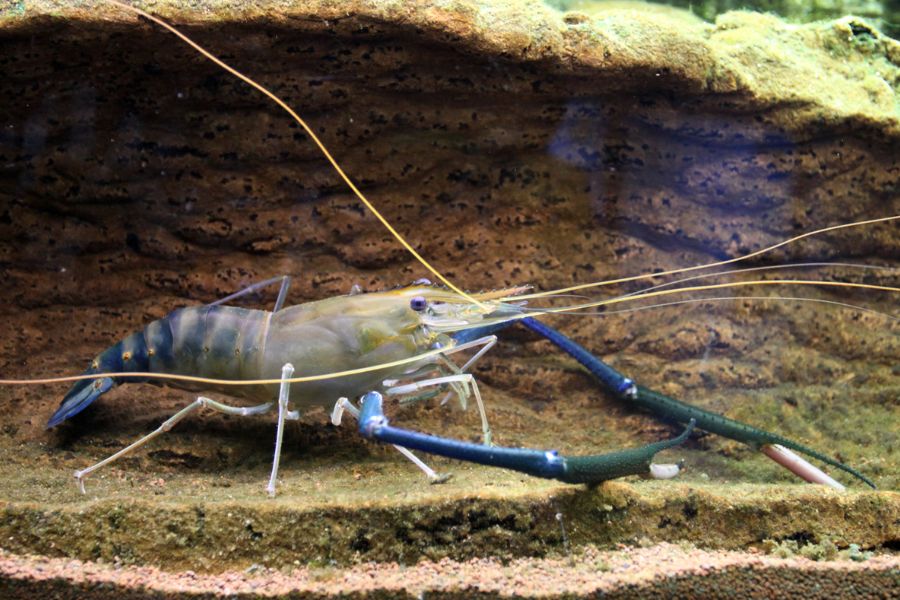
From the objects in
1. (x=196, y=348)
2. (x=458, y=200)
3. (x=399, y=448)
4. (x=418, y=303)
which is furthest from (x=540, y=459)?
(x=196, y=348)

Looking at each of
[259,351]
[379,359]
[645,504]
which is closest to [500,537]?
[645,504]

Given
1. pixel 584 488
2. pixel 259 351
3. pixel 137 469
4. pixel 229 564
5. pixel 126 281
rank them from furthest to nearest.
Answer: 1. pixel 126 281
2. pixel 259 351
3. pixel 137 469
4. pixel 584 488
5. pixel 229 564

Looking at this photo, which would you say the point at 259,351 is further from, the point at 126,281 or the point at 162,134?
the point at 162,134

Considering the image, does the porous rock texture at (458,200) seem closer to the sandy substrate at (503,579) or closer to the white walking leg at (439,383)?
the white walking leg at (439,383)

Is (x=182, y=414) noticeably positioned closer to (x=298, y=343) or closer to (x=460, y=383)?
(x=298, y=343)

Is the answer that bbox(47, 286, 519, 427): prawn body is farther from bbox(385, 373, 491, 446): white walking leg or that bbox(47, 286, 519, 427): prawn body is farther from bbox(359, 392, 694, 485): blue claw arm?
bbox(359, 392, 694, 485): blue claw arm

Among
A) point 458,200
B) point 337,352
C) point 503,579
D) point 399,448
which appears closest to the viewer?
point 503,579

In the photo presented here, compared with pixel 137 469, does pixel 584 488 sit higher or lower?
higher
